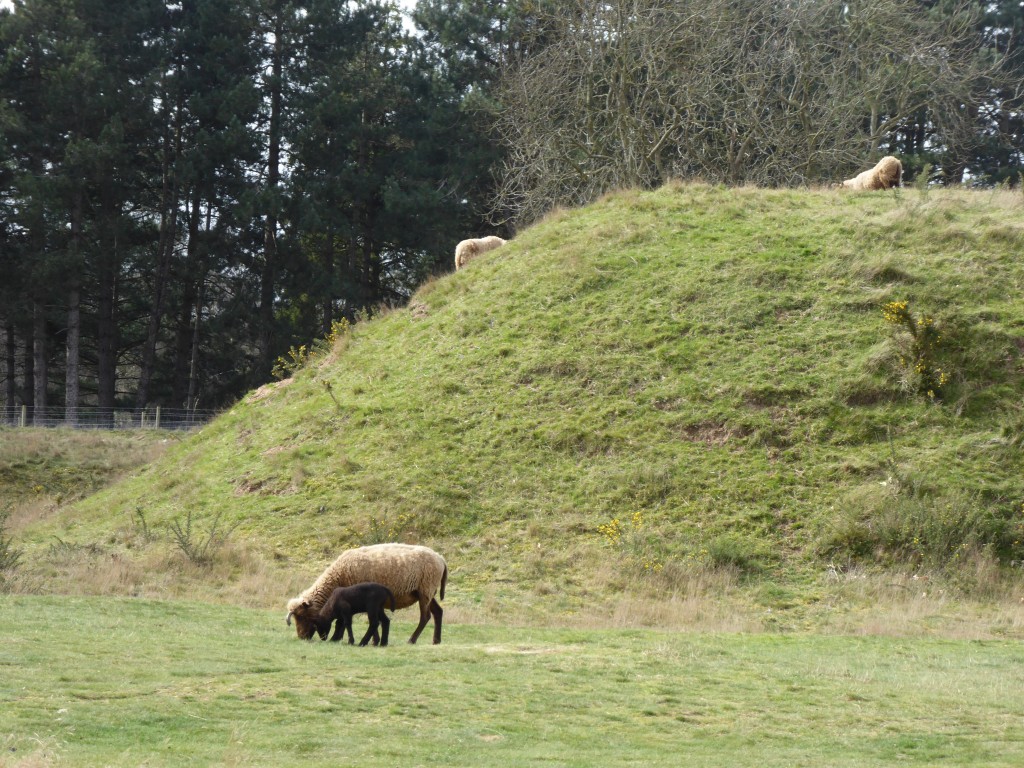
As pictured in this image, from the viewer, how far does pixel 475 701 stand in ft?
33.4

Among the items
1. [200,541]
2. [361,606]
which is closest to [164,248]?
[200,541]

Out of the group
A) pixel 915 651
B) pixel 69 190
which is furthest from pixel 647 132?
pixel 915 651

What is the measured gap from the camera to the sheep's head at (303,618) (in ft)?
44.7

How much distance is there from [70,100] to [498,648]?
4085 centimetres

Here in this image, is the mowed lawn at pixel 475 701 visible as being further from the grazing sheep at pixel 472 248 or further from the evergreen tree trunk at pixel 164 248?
the evergreen tree trunk at pixel 164 248

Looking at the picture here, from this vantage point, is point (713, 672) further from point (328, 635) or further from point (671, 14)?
point (671, 14)

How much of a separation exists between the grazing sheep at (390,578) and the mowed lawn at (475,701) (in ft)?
1.66

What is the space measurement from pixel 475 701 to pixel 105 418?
136ft

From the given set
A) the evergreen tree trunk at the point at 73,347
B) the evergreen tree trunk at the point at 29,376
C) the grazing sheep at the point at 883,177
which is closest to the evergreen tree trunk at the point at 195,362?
the evergreen tree trunk at the point at 73,347

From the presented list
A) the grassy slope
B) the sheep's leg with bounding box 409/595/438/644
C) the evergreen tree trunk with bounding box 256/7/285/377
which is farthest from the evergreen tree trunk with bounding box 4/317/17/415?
the sheep's leg with bounding box 409/595/438/644

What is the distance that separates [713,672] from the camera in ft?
40.5

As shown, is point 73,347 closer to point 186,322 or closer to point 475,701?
point 186,322

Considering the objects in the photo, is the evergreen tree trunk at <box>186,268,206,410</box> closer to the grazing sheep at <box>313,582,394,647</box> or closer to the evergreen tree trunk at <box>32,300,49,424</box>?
the evergreen tree trunk at <box>32,300,49,424</box>

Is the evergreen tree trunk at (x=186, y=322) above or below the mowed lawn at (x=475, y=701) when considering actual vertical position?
above
